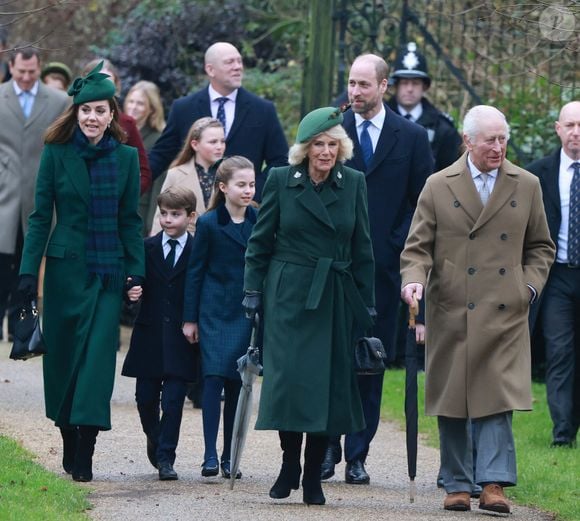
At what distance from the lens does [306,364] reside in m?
8.38

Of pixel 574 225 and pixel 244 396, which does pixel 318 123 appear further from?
pixel 574 225

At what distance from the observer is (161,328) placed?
9625 mm

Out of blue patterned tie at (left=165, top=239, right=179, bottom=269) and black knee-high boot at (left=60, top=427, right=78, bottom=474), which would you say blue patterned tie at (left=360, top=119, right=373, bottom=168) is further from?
black knee-high boot at (left=60, top=427, right=78, bottom=474)

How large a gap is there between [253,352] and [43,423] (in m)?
2.63

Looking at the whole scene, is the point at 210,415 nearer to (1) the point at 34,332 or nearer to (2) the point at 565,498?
(1) the point at 34,332

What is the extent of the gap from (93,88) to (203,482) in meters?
2.15

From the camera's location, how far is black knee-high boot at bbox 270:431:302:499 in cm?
847

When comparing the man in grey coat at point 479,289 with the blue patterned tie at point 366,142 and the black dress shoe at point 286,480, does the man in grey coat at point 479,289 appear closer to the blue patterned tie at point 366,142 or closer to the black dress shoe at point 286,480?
the black dress shoe at point 286,480

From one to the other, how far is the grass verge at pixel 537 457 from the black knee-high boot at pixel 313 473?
1.15m

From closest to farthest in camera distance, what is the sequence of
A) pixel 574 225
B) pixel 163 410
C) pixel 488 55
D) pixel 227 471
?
1. pixel 227 471
2. pixel 163 410
3. pixel 574 225
4. pixel 488 55

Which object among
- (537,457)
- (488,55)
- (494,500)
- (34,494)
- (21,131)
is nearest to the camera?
(34,494)

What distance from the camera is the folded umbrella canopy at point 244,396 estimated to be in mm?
8664

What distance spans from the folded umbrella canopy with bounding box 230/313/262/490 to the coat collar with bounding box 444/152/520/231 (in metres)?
1.18

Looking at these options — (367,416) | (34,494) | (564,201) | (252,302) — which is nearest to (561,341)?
(564,201)
